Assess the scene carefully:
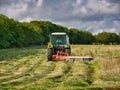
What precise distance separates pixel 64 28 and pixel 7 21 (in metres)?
81.8

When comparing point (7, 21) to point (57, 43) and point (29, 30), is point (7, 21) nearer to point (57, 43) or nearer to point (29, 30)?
point (29, 30)

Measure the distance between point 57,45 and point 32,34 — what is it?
76510 millimetres

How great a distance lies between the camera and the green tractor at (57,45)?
1250 inches

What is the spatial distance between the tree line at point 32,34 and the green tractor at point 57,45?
3667 centimetres

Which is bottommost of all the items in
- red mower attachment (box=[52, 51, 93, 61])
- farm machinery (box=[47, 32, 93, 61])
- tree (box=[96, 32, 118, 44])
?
red mower attachment (box=[52, 51, 93, 61])

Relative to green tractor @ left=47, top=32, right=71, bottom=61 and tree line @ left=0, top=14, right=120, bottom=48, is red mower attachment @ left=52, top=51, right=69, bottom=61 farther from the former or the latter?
tree line @ left=0, top=14, right=120, bottom=48

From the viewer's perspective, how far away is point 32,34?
108688 mm

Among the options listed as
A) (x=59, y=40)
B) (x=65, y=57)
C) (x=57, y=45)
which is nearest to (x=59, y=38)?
(x=59, y=40)

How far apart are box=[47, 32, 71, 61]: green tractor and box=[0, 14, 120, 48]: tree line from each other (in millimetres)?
36672

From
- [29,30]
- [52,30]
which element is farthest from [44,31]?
[29,30]

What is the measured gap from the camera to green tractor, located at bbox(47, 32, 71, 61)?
104ft

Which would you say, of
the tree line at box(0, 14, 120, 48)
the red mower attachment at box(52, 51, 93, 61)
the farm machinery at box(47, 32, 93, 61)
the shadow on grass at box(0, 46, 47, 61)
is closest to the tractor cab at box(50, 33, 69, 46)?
the farm machinery at box(47, 32, 93, 61)

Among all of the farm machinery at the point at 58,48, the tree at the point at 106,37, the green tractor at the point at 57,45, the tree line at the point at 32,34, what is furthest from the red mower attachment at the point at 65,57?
the tree at the point at 106,37

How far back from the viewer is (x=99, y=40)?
182625mm
